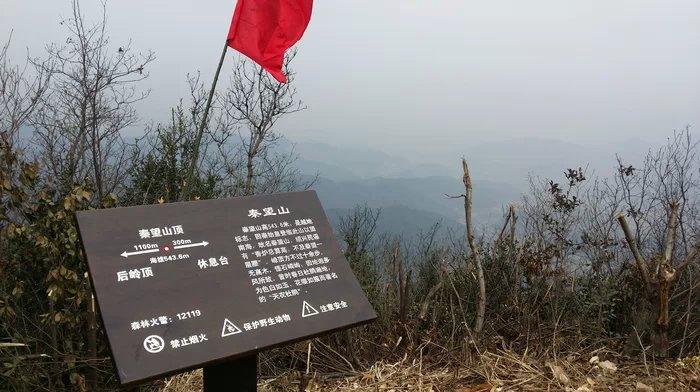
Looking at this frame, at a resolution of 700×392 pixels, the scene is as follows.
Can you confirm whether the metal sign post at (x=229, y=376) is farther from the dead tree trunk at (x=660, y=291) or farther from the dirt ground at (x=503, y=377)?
the dead tree trunk at (x=660, y=291)

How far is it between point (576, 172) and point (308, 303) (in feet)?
19.5

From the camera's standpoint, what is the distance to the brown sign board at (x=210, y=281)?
239 cm

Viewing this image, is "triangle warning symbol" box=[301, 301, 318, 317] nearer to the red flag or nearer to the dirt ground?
the dirt ground

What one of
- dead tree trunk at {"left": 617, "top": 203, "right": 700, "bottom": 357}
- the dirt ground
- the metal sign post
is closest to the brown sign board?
the metal sign post

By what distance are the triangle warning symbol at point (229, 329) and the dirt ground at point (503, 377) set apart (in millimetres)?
1458

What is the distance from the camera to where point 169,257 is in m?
2.68

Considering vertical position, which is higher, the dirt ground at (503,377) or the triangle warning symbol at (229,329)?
the triangle warning symbol at (229,329)

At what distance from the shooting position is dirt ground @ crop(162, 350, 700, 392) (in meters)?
3.95

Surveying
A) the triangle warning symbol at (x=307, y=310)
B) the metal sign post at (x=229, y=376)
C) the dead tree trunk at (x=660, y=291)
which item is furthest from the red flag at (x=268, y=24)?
the dead tree trunk at (x=660, y=291)

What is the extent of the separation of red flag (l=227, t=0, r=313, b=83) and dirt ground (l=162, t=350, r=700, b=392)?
258 cm

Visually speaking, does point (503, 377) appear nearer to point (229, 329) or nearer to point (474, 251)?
point (474, 251)

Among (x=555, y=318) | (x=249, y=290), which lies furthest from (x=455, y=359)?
(x=249, y=290)

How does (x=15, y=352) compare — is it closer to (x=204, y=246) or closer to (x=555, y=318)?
(x=204, y=246)

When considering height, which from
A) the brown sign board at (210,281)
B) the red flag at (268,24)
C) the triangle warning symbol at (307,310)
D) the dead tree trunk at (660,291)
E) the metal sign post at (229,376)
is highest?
the red flag at (268,24)
